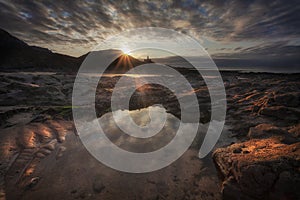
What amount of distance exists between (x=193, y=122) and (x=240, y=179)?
4145mm

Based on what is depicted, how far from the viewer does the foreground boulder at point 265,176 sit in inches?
96.7

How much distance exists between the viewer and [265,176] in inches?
104

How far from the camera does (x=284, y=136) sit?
4.18 m

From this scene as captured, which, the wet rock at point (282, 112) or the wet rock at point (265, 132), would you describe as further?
the wet rock at point (282, 112)

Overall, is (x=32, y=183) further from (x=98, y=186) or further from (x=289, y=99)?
(x=289, y=99)

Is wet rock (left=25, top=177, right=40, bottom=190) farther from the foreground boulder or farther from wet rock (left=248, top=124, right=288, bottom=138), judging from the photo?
wet rock (left=248, top=124, right=288, bottom=138)

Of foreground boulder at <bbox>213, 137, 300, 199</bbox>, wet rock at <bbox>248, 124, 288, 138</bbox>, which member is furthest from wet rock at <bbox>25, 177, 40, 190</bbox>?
A: wet rock at <bbox>248, 124, 288, 138</bbox>

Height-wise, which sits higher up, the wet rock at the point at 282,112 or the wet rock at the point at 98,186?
the wet rock at the point at 282,112

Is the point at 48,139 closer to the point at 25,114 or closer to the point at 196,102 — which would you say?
the point at 25,114

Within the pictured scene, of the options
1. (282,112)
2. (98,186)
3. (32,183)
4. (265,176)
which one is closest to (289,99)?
(282,112)

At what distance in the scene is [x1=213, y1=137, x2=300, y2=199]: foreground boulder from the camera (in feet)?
8.05

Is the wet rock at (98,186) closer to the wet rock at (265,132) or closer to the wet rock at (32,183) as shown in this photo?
the wet rock at (32,183)

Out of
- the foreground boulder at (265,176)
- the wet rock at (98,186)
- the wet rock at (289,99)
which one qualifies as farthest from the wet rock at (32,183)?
the wet rock at (289,99)

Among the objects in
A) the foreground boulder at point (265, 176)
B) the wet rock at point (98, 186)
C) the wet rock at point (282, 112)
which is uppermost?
the wet rock at point (282, 112)
